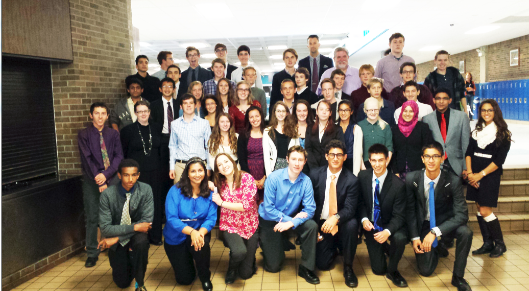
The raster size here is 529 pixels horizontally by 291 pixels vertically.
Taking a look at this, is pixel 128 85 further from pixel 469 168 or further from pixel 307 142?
pixel 469 168

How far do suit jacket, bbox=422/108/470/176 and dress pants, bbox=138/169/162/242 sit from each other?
318 cm

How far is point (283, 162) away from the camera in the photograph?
4027 mm

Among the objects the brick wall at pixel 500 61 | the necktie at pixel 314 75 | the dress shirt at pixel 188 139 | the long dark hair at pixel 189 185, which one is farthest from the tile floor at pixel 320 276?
the brick wall at pixel 500 61

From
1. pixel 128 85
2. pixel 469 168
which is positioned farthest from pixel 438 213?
pixel 128 85

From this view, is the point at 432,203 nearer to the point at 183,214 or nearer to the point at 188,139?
the point at 183,214

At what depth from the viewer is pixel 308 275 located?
3.45 m

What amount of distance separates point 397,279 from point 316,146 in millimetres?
1525

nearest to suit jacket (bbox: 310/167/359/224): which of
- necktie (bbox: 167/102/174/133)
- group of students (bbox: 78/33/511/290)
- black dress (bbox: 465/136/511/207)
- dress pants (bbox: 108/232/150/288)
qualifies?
group of students (bbox: 78/33/511/290)

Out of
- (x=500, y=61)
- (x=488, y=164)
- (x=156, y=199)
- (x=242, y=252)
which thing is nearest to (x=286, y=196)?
(x=242, y=252)

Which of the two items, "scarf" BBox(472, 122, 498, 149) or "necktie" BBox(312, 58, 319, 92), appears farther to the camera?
"necktie" BBox(312, 58, 319, 92)

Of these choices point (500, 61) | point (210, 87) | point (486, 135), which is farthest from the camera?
point (500, 61)

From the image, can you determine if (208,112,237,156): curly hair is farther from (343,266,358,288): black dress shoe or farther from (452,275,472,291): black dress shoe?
(452,275,472,291): black dress shoe

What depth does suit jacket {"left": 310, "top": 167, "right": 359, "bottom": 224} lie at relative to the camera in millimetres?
3566

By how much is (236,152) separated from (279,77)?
5.85 feet
